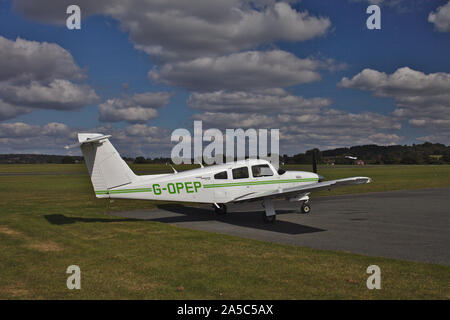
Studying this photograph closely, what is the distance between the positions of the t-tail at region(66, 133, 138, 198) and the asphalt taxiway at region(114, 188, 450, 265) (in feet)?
10.7

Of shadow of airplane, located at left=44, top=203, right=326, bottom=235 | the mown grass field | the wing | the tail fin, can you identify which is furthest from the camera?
shadow of airplane, located at left=44, top=203, right=326, bottom=235

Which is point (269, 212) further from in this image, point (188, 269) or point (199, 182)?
point (188, 269)

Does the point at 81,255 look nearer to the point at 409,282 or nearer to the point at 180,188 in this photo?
the point at 180,188

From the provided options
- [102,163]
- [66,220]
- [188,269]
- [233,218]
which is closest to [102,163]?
[102,163]

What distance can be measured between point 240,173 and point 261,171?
3.31 ft

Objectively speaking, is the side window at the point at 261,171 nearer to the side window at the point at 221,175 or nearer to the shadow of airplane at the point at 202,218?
the side window at the point at 221,175

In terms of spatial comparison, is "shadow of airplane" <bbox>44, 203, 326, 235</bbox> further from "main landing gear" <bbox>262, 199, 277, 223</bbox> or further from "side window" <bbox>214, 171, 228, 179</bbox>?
"side window" <bbox>214, 171, 228, 179</bbox>

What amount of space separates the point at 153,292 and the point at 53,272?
2901 mm

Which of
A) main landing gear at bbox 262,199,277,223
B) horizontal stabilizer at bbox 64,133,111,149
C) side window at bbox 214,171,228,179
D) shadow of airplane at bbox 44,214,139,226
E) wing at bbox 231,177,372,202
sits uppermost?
horizontal stabilizer at bbox 64,133,111,149

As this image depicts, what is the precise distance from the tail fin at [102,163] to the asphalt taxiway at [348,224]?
3278mm

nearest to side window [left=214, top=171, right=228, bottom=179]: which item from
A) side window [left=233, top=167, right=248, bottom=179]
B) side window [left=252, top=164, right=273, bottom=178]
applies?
side window [left=233, top=167, right=248, bottom=179]

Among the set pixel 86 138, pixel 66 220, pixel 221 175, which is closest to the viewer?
pixel 86 138

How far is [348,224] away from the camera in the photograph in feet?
47.0

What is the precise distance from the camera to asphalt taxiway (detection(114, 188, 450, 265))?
10454mm
